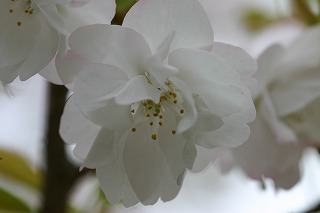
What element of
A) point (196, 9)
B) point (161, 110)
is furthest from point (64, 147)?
point (196, 9)

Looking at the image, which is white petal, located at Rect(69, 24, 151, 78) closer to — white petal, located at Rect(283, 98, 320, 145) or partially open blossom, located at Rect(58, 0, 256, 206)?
partially open blossom, located at Rect(58, 0, 256, 206)

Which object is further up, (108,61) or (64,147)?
(108,61)

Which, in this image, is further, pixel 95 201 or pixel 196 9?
pixel 95 201

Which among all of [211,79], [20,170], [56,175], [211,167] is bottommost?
[211,167]

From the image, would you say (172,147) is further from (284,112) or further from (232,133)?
(284,112)

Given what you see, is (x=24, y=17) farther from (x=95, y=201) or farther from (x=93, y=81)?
(x=95, y=201)

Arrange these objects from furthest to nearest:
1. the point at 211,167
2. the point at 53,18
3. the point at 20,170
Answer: the point at 211,167
the point at 20,170
the point at 53,18

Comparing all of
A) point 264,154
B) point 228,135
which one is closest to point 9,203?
point 264,154
